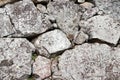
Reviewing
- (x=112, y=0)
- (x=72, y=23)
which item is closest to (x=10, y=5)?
(x=72, y=23)

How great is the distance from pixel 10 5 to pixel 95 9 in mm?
939

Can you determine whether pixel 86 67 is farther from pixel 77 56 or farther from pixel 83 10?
pixel 83 10

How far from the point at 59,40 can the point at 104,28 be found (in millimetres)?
502

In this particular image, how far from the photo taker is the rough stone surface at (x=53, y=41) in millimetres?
3123

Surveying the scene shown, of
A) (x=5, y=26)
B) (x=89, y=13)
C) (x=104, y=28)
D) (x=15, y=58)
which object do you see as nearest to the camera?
(x=15, y=58)

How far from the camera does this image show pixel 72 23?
3314 mm

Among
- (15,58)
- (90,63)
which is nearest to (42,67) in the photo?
(15,58)

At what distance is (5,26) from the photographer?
3.14 meters

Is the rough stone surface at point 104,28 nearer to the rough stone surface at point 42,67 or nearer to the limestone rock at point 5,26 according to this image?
the rough stone surface at point 42,67

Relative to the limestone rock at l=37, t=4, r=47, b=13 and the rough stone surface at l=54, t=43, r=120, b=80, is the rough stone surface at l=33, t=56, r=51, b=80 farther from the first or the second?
the limestone rock at l=37, t=4, r=47, b=13

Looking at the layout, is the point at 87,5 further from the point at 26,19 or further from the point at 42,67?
the point at 42,67

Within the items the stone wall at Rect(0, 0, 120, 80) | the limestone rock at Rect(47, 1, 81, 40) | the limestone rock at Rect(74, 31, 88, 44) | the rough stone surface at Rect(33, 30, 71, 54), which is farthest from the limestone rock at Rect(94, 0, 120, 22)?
the rough stone surface at Rect(33, 30, 71, 54)

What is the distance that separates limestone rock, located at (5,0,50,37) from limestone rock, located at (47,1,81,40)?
0.45 feet

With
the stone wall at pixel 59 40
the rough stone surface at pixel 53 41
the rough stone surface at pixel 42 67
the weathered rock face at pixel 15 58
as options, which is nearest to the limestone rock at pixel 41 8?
the stone wall at pixel 59 40
